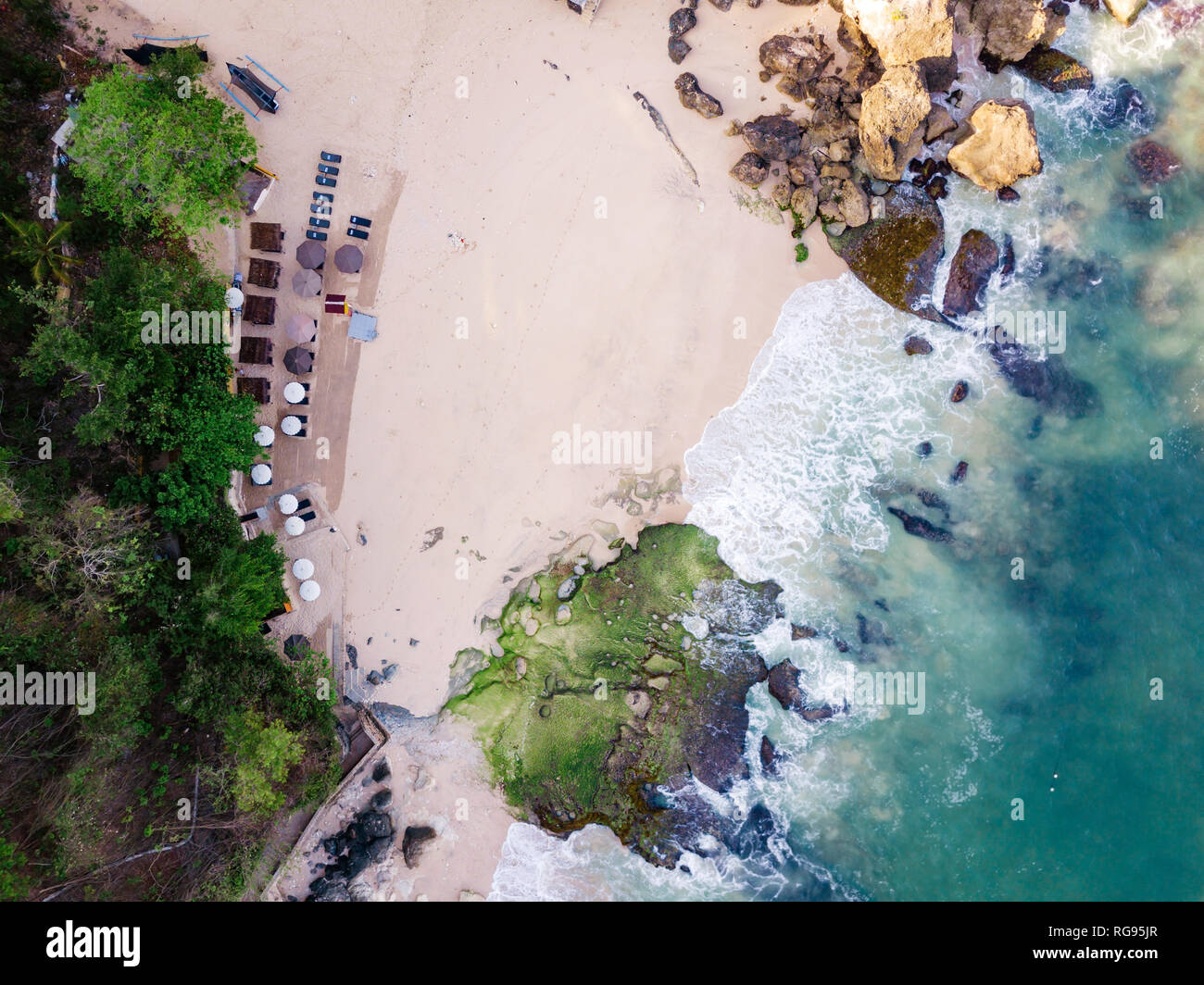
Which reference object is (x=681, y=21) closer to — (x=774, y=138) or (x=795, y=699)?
(x=774, y=138)

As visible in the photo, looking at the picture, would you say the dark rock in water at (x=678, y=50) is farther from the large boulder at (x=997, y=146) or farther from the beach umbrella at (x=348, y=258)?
the beach umbrella at (x=348, y=258)

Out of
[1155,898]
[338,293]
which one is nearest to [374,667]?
[338,293]

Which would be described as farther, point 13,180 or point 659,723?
point 659,723

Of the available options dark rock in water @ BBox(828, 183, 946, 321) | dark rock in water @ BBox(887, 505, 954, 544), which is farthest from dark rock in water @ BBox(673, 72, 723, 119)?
dark rock in water @ BBox(887, 505, 954, 544)

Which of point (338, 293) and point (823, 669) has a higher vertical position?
point (338, 293)

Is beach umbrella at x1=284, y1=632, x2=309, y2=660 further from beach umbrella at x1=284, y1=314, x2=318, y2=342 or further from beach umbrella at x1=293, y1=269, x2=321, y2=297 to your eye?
beach umbrella at x1=293, y1=269, x2=321, y2=297
